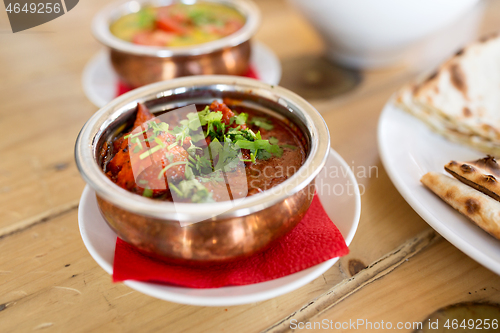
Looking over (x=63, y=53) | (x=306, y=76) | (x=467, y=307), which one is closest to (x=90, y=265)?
(x=467, y=307)

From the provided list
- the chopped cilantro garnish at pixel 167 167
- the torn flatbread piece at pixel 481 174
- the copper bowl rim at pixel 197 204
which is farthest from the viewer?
the torn flatbread piece at pixel 481 174

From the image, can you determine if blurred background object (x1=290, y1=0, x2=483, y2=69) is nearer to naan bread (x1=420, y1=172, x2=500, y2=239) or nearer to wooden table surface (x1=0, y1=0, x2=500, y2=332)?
wooden table surface (x1=0, y1=0, x2=500, y2=332)

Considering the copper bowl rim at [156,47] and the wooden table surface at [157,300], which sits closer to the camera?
the wooden table surface at [157,300]

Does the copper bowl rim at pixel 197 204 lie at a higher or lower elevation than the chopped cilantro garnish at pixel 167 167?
higher

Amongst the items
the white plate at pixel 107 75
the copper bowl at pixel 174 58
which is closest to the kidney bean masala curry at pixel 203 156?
the copper bowl at pixel 174 58

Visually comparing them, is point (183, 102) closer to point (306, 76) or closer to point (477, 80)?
point (306, 76)

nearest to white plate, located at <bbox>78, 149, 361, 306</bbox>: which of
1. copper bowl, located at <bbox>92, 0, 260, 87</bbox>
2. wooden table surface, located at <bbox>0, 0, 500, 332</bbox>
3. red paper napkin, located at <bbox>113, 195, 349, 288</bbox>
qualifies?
red paper napkin, located at <bbox>113, 195, 349, 288</bbox>

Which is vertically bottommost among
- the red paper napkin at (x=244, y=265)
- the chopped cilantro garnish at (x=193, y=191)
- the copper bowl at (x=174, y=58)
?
the red paper napkin at (x=244, y=265)

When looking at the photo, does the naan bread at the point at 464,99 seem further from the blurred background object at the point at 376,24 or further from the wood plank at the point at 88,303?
the wood plank at the point at 88,303
